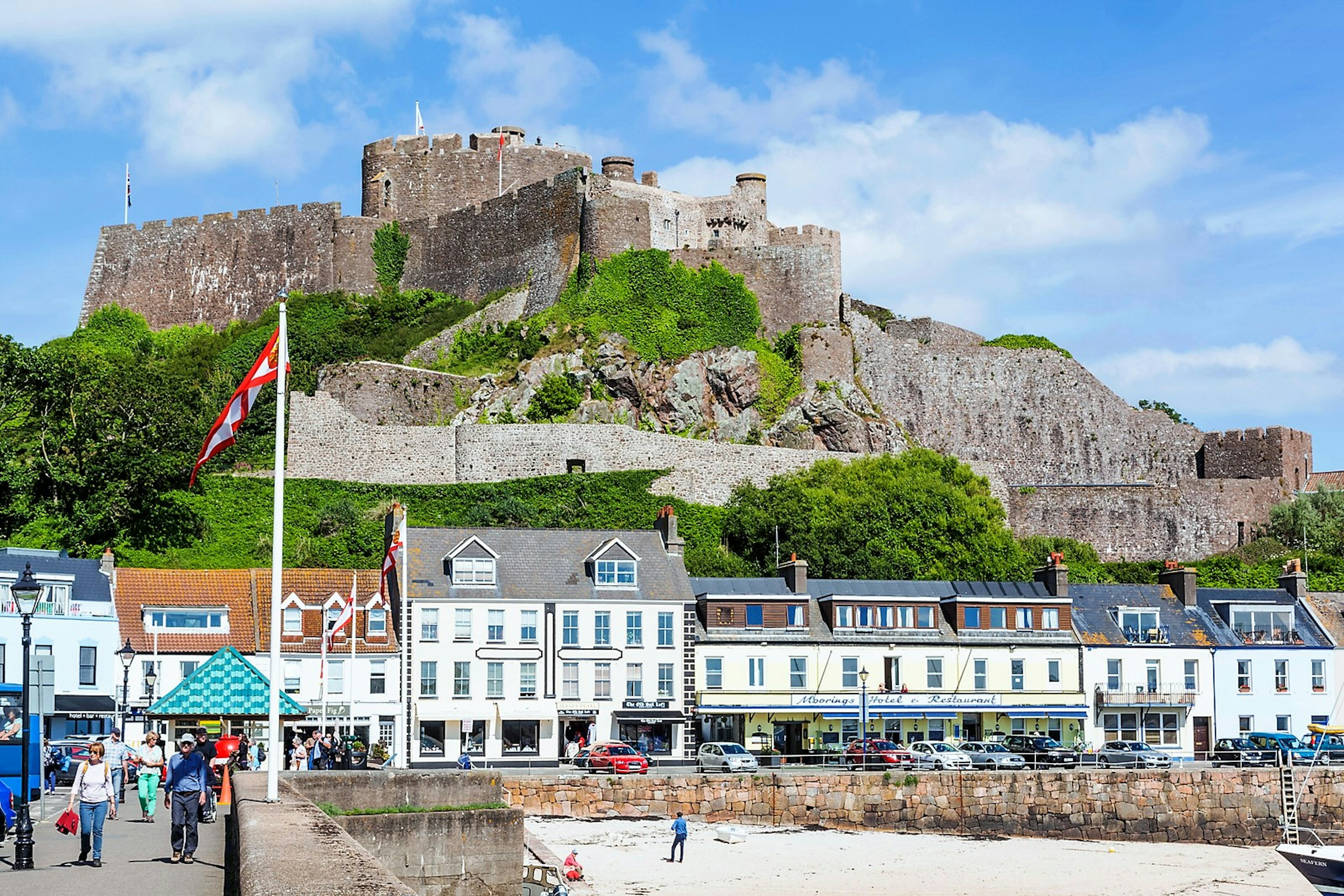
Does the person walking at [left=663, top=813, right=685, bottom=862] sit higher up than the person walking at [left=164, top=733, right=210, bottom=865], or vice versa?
the person walking at [left=164, top=733, right=210, bottom=865]

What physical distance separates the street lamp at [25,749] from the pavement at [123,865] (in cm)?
18

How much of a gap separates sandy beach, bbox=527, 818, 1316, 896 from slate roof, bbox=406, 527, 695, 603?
10.6 m

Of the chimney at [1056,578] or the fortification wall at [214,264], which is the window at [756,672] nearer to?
the chimney at [1056,578]

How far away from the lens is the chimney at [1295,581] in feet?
169

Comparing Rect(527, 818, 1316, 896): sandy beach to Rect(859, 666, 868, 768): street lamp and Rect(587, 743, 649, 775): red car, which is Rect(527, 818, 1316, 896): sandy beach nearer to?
Rect(587, 743, 649, 775): red car

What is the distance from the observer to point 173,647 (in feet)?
139

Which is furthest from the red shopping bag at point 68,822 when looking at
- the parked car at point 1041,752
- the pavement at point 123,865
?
the parked car at point 1041,752

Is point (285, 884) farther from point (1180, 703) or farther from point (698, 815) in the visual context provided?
point (1180, 703)

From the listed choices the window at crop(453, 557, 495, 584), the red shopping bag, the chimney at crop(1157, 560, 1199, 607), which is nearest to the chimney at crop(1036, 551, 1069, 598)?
the chimney at crop(1157, 560, 1199, 607)

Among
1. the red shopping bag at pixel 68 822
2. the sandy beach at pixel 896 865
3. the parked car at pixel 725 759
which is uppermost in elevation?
the red shopping bag at pixel 68 822

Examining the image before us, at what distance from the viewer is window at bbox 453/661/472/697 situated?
4391 cm

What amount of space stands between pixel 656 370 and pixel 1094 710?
927 inches

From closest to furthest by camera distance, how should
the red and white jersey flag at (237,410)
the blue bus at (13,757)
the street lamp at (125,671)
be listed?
the blue bus at (13,757) < the red and white jersey flag at (237,410) < the street lamp at (125,671)

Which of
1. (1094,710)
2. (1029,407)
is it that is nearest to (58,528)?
(1094,710)
